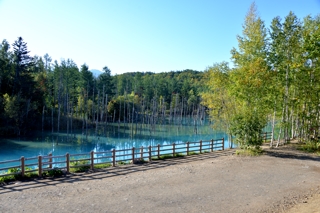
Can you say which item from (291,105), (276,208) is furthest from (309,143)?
(276,208)

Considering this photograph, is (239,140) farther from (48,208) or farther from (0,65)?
(0,65)

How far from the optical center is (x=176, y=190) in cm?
955

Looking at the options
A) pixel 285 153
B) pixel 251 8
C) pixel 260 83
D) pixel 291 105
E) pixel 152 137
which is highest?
pixel 251 8

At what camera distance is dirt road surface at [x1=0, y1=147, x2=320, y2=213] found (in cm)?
792

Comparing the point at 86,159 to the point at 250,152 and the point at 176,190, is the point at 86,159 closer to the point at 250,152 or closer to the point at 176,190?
the point at 176,190

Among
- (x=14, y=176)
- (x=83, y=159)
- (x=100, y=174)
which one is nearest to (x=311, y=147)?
→ (x=100, y=174)

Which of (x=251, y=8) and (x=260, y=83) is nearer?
(x=260, y=83)

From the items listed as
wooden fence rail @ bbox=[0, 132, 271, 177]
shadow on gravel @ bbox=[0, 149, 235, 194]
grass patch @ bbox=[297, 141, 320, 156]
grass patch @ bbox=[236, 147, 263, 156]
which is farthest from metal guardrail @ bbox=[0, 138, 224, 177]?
grass patch @ bbox=[297, 141, 320, 156]

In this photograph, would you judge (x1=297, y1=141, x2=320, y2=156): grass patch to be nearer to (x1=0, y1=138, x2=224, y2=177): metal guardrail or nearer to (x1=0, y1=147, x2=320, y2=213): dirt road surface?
(x1=0, y1=147, x2=320, y2=213): dirt road surface

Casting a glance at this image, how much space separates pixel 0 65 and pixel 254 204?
42301 mm

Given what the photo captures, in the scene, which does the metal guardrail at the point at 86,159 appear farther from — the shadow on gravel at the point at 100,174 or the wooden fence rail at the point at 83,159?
the shadow on gravel at the point at 100,174

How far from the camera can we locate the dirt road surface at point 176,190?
792cm

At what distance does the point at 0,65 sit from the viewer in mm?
39375

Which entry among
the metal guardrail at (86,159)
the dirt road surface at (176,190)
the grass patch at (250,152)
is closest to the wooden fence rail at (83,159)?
the metal guardrail at (86,159)
